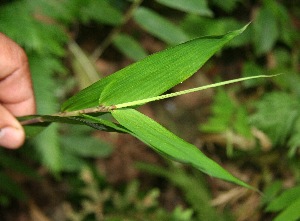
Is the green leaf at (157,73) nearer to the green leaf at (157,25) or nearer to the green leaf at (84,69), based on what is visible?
the green leaf at (157,25)

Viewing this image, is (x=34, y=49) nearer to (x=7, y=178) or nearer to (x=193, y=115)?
(x=7, y=178)

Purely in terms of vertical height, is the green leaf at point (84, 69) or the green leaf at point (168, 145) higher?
the green leaf at point (168, 145)

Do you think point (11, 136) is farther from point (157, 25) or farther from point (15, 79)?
point (157, 25)

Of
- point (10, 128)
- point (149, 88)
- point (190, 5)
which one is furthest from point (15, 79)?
point (190, 5)

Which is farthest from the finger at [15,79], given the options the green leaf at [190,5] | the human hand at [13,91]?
the green leaf at [190,5]

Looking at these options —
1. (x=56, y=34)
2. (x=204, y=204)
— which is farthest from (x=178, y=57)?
(x=204, y=204)

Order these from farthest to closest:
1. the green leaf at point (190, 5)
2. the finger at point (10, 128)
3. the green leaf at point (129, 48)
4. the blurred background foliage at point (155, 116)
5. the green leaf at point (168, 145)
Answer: the green leaf at point (129, 48), the blurred background foliage at point (155, 116), the green leaf at point (190, 5), the finger at point (10, 128), the green leaf at point (168, 145)

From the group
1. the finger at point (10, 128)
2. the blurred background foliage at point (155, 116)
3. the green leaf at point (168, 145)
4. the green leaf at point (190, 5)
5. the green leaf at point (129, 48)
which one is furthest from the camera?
the green leaf at point (129, 48)

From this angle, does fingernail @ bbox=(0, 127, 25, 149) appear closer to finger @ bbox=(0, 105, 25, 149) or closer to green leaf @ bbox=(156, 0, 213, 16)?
finger @ bbox=(0, 105, 25, 149)
